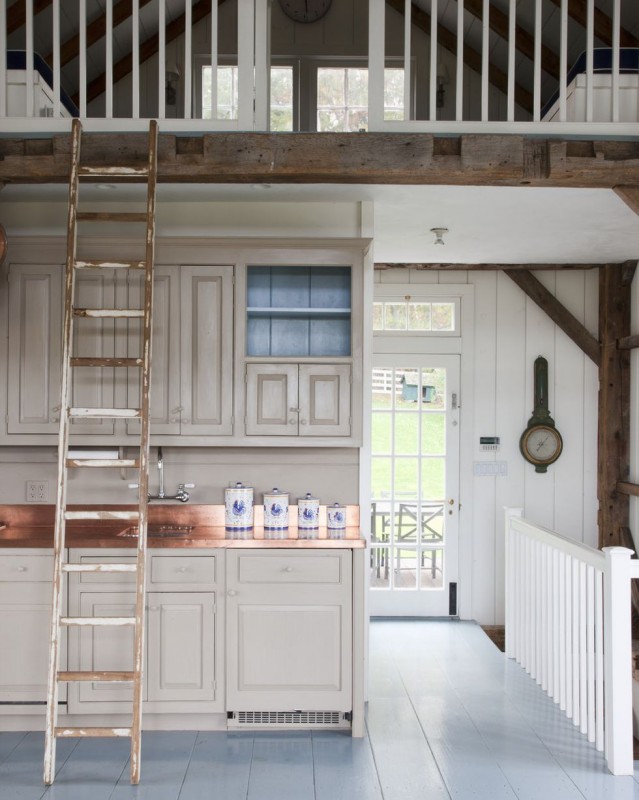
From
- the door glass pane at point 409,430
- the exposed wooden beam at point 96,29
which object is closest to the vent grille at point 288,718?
the door glass pane at point 409,430

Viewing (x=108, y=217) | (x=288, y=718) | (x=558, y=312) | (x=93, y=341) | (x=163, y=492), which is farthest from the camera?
(x=558, y=312)

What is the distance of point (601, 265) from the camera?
19.6 ft

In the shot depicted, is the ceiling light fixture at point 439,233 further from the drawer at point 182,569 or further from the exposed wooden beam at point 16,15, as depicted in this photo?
the exposed wooden beam at point 16,15

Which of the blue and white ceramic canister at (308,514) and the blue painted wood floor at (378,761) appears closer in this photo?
the blue painted wood floor at (378,761)

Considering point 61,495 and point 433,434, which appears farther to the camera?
point 433,434

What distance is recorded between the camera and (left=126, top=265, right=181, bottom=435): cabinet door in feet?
13.2

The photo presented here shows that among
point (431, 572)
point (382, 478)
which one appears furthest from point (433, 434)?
point (431, 572)

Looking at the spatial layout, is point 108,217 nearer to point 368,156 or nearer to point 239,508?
point 368,156

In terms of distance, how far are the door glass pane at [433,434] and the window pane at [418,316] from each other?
72 centimetres

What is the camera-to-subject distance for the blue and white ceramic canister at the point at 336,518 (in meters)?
4.07

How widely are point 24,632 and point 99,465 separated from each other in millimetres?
976

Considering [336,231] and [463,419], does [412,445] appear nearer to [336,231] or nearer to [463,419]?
[463,419]

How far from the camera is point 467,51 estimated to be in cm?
561

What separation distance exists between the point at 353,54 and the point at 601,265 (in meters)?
2.54
